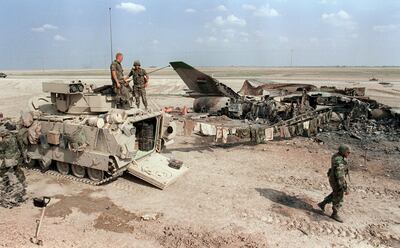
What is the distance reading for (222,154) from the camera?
11.8 metres

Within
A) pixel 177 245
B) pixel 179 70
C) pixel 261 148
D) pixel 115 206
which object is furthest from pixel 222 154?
pixel 179 70

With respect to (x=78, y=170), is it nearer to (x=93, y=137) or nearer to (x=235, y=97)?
(x=93, y=137)

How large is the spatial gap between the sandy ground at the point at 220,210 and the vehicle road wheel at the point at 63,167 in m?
0.31

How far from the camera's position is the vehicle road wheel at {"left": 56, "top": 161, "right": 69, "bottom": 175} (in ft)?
30.4

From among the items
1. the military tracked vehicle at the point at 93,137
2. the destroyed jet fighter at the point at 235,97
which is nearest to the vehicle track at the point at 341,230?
the military tracked vehicle at the point at 93,137

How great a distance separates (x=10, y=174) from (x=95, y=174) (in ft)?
5.85

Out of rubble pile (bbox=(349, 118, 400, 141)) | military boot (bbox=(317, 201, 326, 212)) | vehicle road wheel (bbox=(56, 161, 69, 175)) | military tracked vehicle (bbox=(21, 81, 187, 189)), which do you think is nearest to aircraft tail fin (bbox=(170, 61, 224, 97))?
rubble pile (bbox=(349, 118, 400, 141))

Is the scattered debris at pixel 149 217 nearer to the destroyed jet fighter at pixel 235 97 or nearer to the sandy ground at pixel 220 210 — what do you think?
the sandy ground at pixel 220 210

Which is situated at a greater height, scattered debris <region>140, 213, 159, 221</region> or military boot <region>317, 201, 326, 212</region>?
military boot <region>317, 201, 326, 212</region>

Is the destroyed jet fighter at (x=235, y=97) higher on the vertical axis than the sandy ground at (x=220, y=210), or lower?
higher

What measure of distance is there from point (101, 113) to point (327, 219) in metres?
5.60

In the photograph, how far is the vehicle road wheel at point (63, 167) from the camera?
926 cm

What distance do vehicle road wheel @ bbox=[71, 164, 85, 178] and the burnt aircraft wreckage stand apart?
3.23m

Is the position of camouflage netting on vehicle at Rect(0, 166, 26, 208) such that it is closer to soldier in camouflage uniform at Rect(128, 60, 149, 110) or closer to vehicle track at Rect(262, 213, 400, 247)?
vehicle track at Rect(262, 213, 400, 247)
